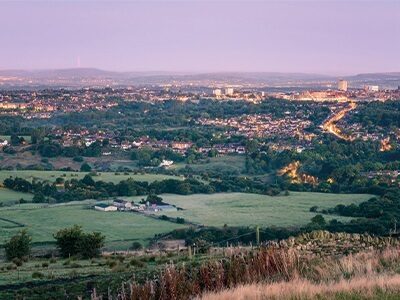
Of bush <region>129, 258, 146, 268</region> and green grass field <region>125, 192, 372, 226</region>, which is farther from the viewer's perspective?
green grass field <region>125, 192, 372, 226</region>

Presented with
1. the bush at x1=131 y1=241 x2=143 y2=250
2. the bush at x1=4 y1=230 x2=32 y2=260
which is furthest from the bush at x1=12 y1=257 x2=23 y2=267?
the bush at x1=131 y1=241 x2=143 y2=250

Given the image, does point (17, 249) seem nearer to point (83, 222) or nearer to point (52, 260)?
point (52, 260)

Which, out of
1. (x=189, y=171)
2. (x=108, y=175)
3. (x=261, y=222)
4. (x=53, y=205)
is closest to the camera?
(x=261, y=222)

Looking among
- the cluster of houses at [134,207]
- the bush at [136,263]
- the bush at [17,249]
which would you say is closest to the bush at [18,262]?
the bush at [17,249]

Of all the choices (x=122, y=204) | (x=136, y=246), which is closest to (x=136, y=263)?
(x=136, y=246)

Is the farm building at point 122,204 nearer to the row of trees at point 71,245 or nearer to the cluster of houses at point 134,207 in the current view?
the cluster of houses at point 134,207

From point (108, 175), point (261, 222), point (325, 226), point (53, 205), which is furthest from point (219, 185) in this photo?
point (325, 226)

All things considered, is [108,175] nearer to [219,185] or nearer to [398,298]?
[219,185]

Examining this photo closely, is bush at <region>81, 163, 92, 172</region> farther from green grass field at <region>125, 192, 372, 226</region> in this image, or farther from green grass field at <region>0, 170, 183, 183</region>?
green grass field at <region>125, 192, 372, 226</region>
